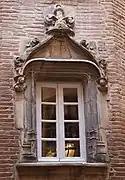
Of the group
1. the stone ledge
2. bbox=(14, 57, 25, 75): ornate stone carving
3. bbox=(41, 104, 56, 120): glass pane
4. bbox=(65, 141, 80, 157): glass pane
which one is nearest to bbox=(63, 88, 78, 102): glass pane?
bbox=(41, 104, 56, 120): glass pane

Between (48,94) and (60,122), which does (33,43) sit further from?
(60,122)

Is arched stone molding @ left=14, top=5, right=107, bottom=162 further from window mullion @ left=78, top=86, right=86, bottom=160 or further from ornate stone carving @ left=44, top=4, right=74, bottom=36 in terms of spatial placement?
window mullion @ left=78, top=86, right=86, bottom=160

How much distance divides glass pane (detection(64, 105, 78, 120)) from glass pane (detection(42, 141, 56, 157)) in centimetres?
48

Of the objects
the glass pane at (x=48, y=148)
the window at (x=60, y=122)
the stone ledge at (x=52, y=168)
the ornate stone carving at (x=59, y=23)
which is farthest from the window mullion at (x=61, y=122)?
the ornate stone carving at (x=59, y=23)

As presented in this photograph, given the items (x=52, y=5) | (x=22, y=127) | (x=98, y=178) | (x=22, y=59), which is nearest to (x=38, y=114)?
(x=22, y=127)

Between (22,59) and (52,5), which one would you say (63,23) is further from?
(22,59)

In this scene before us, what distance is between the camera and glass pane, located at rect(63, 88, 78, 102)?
7.05m

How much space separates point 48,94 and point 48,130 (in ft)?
1.93

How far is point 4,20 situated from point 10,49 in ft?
1.70

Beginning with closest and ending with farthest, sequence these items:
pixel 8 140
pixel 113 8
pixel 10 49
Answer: pixel 8 140
pixel 10 49
pixel 113 8

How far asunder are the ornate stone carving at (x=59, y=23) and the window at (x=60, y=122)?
2.81 ft

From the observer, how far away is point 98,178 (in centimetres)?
645

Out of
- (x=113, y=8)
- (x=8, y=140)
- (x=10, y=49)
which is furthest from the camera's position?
(x=113, y=8)

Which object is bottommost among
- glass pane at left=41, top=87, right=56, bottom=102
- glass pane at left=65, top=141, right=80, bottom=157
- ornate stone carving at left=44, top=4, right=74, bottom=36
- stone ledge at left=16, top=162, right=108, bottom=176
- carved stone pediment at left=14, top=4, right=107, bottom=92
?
stone ledge at left=16, top=162, right=108, bottom=176
